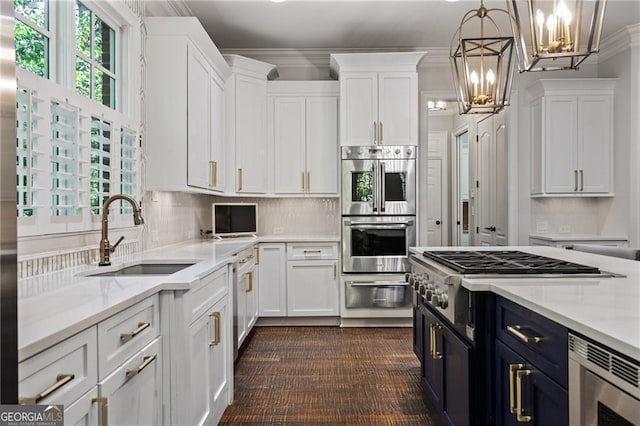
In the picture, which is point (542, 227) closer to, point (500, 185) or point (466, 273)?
point (500, 185)

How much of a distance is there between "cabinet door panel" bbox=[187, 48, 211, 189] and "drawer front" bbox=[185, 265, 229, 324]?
38.0 inches

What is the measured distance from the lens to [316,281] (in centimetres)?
455

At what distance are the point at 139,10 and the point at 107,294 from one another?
2.39 metres

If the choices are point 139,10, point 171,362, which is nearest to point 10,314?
point 171,362

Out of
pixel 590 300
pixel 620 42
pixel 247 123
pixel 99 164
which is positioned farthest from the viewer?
pixel 620 42

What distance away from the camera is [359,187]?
4.52 m

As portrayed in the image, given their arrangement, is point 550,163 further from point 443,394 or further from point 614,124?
point 443,394

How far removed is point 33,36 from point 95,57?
0.60 m

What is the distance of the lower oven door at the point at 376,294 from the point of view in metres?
4.48

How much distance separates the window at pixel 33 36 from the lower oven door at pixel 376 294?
3.23 meters

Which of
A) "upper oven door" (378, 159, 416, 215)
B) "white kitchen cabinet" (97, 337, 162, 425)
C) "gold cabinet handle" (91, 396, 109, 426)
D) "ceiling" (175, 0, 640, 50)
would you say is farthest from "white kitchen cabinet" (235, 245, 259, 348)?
"ceiling" (175, 0, 640, 50)

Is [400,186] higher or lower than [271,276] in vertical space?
higher

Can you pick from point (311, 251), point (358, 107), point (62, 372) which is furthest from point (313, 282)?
point (62, 372)

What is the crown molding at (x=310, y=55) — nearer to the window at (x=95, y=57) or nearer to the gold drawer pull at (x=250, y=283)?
the window at (x=95, y=57)
